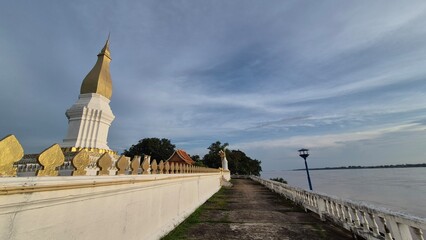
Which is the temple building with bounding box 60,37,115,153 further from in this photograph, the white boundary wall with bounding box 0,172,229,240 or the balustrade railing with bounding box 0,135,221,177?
the white boundary wall with bounding box 0,172,229,240

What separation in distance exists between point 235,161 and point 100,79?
56032 mm

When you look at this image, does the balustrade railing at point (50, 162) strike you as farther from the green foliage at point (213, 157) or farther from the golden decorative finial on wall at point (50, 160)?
the green foliage at point (213, 157)

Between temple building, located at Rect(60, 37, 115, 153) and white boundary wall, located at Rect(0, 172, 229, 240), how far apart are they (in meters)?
2.57

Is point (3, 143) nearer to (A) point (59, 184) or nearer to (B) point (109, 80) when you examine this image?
(A) point (59, 184)

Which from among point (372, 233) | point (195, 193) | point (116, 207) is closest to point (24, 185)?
point (116, 207)

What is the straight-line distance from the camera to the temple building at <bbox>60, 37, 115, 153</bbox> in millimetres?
6500

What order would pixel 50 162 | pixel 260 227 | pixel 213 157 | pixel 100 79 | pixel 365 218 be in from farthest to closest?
pixel 213 157 < pixel 100 79 < pixel 260 227 < pixel 365 218 < pixel 50 162

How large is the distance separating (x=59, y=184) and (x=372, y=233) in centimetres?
546

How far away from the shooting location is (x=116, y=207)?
329 cm

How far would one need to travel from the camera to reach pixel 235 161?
200ft

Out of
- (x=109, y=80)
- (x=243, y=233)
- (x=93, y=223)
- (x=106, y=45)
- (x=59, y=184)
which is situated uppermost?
(x=106, y=45)

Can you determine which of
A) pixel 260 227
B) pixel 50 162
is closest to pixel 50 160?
pixel 50 162

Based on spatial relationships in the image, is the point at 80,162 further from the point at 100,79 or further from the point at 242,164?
the point at 242,164

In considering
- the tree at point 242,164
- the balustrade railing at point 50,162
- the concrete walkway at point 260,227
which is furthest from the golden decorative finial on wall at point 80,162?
the tree at point 242,164
